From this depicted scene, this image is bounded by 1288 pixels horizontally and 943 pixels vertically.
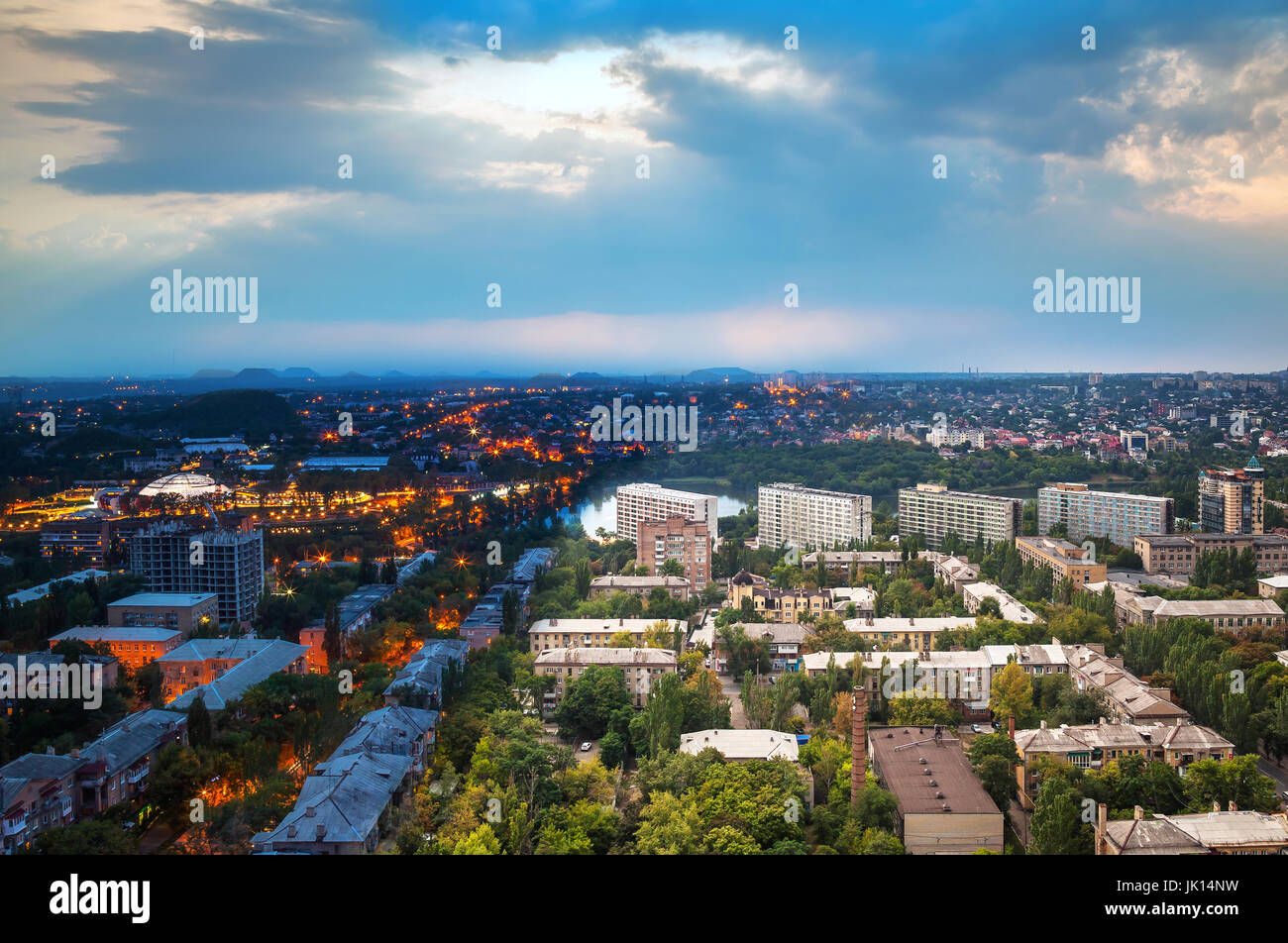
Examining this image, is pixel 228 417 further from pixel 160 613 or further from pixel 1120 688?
pixel 1120 688

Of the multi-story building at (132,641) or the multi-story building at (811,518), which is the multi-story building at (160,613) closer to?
the multi-story building at (132,641)

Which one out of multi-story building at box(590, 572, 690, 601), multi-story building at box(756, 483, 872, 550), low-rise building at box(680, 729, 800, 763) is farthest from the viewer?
multi-story building at box(756, 483, 872, 550)

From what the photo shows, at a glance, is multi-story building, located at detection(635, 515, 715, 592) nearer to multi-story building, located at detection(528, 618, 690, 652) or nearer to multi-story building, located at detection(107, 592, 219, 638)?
multi-story building, located at detection(528, 618, 690, 652)

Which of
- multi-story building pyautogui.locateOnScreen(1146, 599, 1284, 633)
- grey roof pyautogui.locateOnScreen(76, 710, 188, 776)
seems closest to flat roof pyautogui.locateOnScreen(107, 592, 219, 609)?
grey roof pyautogui.locateOnScreen(76, 710, 188, 776)

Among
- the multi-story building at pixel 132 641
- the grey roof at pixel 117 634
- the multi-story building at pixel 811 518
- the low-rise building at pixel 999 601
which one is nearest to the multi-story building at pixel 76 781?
the multi-story building at pixel 132 641

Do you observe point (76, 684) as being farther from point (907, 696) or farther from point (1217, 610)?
point (1217, 610)

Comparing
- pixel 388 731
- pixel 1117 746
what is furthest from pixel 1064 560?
pixel 388 731
